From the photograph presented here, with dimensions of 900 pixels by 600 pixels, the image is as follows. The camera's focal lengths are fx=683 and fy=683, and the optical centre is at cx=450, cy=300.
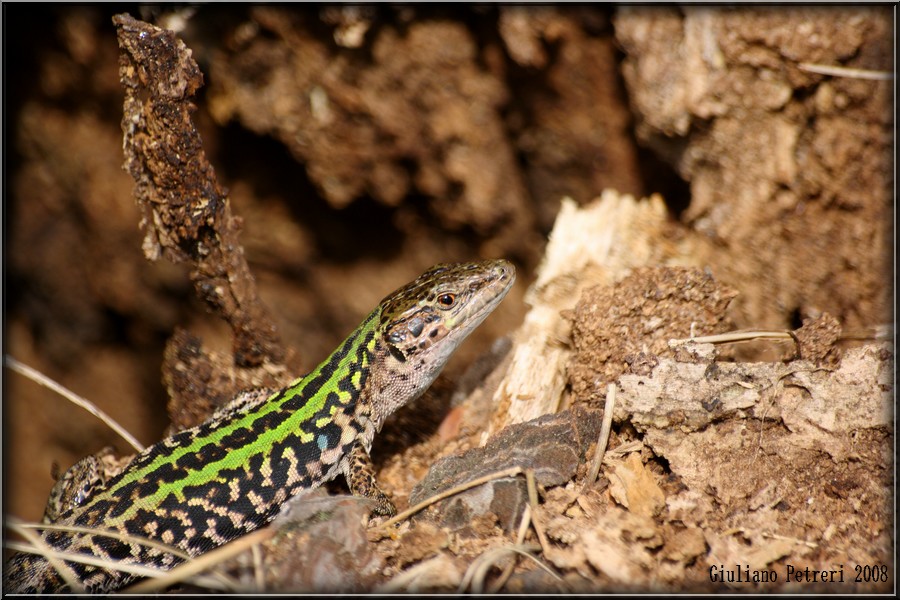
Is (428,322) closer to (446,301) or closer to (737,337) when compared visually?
(446,301)

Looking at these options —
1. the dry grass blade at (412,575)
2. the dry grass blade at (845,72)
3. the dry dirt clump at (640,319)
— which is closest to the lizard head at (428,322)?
the dry dirt clump at (640,319)

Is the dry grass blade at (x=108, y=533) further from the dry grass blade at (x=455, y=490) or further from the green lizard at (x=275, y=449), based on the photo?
the dry grass blade at (x=455, y=490)

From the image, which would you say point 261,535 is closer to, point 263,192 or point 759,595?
point 759,595

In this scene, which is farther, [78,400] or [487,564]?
[78,400]

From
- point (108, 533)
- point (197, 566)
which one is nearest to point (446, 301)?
point (197, 566)

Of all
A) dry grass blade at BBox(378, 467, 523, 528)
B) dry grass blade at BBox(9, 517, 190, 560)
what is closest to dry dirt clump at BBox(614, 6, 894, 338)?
dry grass blade at BBox(378, 467, 523, 528)

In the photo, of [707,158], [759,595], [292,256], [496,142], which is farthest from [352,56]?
[759,595]
